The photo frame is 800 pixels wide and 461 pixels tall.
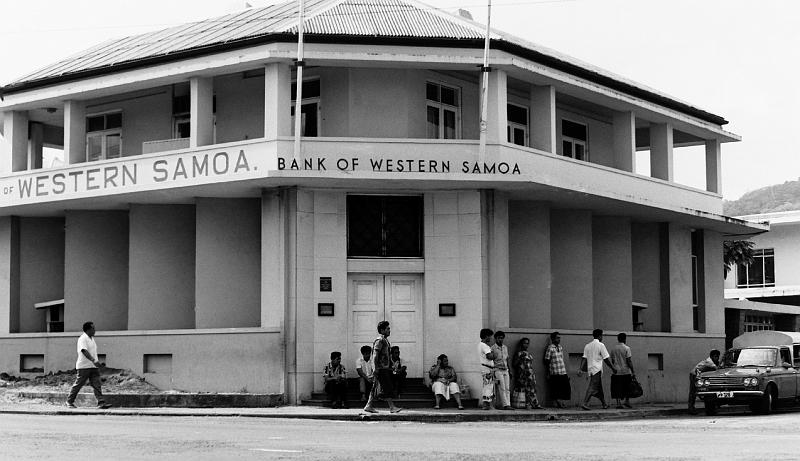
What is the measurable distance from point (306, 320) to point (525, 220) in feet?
21.1

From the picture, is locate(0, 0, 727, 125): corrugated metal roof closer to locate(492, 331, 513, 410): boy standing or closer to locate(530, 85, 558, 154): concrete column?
locate(530, 85, 558, 154): concrete column

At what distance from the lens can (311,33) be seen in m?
25.9

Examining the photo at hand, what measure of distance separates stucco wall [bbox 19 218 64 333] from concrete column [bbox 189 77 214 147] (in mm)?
6925

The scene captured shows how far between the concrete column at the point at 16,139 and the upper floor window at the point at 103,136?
163cm

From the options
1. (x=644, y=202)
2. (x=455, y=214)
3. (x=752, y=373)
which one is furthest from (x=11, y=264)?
(x=752, y=373)

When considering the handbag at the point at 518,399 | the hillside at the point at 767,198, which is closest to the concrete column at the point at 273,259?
the handbag at the point at 518,399

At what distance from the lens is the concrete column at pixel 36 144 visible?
3303 cm

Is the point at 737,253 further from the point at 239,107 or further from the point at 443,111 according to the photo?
the point at 239,107

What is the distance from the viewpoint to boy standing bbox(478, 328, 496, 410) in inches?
993

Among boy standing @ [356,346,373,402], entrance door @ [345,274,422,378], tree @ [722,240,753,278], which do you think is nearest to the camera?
boy standing @ [356,346,373,402]

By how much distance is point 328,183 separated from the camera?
85.7 ft

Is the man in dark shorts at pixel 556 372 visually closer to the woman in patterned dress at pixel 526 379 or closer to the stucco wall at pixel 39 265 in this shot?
the woman in patterned dress at pixel 526 379

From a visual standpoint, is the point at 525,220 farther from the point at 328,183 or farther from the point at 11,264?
the point at 11,264

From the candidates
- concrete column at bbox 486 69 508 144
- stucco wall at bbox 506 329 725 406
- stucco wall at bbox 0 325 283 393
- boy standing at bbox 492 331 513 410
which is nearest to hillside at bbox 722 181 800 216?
stucco wall at bbox 506 329 725 406
